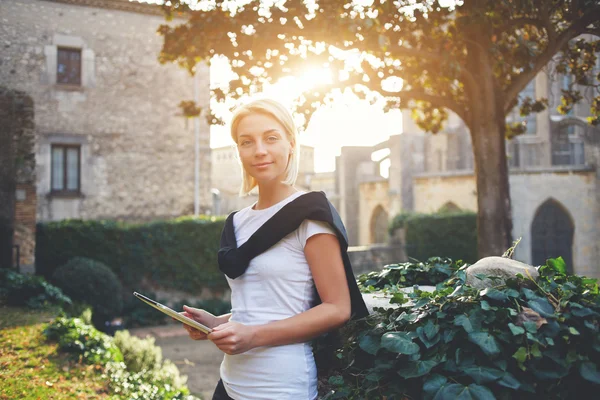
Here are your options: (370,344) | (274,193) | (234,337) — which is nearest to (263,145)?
(274,193)

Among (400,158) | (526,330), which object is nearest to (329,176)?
(400,158)

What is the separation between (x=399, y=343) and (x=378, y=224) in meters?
29.2

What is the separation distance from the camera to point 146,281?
50.5 feet

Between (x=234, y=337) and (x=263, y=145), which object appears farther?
(x=263, y=145)

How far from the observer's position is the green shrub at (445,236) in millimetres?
18844

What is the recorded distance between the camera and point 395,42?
7.85 m

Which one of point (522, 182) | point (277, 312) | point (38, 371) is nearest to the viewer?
point (277, 312)

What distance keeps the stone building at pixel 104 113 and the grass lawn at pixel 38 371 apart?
41.5ft

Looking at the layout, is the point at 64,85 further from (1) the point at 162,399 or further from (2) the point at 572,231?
(2) the point at 572,231

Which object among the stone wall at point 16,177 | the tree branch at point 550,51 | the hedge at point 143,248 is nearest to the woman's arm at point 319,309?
the tree branch at point 550,51

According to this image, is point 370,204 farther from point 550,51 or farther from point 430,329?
point 430,329

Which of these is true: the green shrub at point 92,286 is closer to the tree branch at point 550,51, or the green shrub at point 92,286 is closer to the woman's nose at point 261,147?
the tree branch at point 550,51

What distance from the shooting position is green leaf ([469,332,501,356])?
2.11 m

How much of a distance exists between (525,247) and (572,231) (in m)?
1.98
